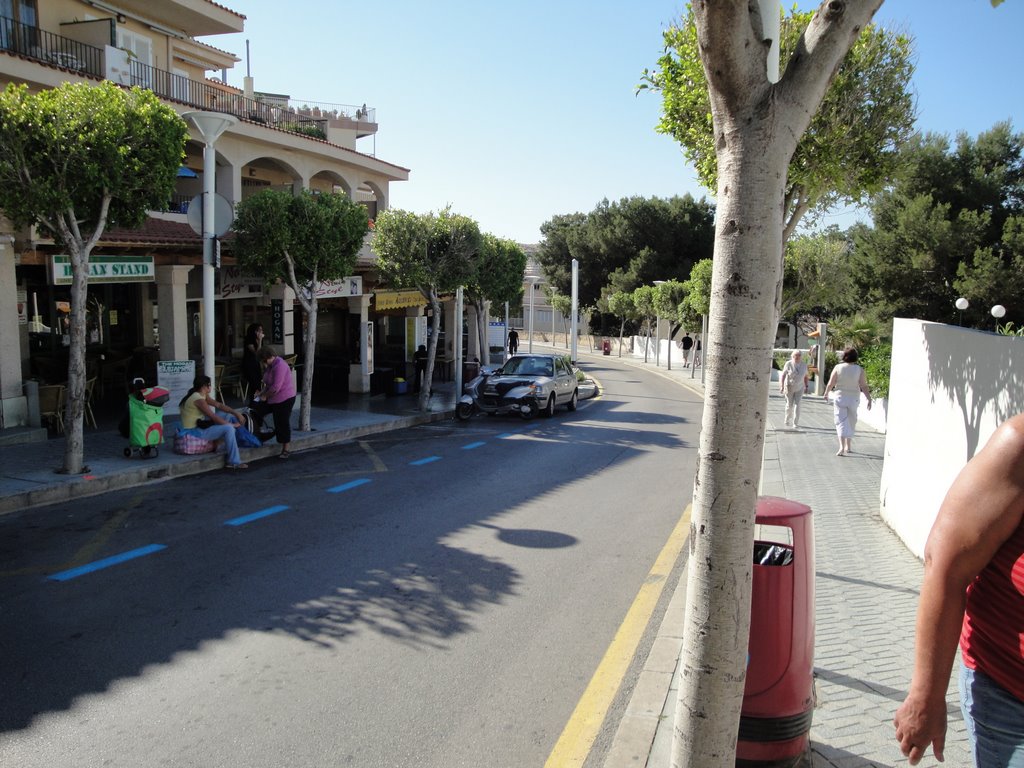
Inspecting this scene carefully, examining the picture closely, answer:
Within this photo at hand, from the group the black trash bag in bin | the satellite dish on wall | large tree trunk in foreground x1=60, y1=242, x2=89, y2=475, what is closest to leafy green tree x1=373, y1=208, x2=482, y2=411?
the satellite dish on wall

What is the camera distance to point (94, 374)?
16.5 meters

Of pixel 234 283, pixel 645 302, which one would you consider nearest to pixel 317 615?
pixel 234 283

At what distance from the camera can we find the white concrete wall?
5.77 metres

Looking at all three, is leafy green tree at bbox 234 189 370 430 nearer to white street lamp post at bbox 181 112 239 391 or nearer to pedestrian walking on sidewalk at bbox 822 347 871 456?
white street lamp post at bbox 181 112 239 391

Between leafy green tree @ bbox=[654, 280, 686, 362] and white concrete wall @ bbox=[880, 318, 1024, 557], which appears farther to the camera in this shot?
leafy green tree @ bbox=[654, 280, 686, 362]

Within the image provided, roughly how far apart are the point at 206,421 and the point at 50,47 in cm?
1064

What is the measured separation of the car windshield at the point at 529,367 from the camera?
19266mm

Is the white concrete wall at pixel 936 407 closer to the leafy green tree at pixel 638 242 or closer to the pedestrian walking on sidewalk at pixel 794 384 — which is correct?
the pedestrian walking on sidewalk at pixel 794 384

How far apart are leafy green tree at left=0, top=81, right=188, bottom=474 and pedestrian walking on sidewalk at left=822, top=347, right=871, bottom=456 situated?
10148 millimetres

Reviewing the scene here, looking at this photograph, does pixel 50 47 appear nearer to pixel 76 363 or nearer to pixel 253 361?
pixel 253 361

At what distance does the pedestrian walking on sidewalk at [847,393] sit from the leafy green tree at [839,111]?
513cm

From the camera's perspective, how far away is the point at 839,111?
753 cm

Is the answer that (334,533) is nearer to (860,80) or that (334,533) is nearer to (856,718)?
(856,718)

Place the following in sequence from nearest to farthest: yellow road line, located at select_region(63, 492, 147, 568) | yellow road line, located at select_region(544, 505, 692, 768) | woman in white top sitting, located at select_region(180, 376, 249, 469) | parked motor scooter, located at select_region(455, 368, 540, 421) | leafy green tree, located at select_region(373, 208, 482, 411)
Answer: yellow road line, located at select_region(544, 505, 692, 768), yellow road line, located at select_region(63, 492, 147, 568), woman in white top sitting, located at select_region(180, 376, 249, 469), leafy green tree, located at select_region(373, 208, 482, 411), parked motor scooter, located at select_region(455, 368, 540, 421)
